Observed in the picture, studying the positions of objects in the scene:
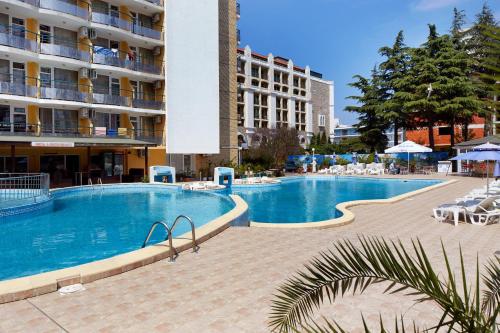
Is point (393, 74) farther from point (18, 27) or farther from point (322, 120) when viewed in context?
point (18, 27)

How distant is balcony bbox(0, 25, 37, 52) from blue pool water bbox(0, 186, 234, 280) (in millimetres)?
9949

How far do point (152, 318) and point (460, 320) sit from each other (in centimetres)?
322

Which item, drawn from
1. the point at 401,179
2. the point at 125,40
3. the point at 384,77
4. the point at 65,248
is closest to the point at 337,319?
the point at 65,248

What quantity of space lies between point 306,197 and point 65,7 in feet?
64.1

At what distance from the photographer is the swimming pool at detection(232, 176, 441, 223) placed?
13.4 metres

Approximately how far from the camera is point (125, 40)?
28094 mm

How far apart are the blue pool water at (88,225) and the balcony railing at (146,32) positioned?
13729 millimetres

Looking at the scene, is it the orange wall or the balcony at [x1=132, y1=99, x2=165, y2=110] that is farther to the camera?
the orange wall

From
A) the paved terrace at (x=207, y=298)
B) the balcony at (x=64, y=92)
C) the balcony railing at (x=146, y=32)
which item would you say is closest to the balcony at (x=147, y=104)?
the balcony at (x=64, y=92)

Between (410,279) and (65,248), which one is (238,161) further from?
(410,279)

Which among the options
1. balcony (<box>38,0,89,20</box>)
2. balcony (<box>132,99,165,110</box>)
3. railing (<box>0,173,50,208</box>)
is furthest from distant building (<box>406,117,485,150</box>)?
railing (<box>0,173,50,208</box>)

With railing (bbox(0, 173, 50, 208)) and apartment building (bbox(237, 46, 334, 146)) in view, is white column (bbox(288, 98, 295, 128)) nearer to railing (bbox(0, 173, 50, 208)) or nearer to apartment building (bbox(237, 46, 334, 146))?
apartment building (bbox(237, 46, 334, 146))

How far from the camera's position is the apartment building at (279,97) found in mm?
56656

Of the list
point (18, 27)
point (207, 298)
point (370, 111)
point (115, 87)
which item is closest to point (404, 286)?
point (207, 298)
